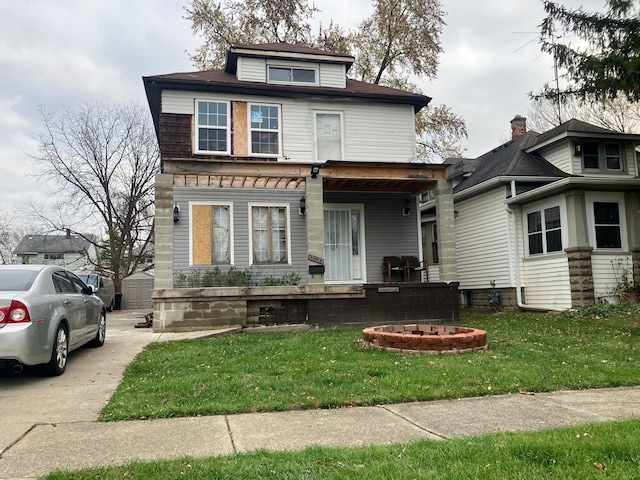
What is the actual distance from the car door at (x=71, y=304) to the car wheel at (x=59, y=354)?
0.19 metres

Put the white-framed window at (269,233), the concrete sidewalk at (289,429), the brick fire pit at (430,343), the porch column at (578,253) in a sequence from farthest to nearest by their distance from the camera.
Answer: the porch column at (578,253)
the white-framed window at (269,233)
the brick fire pit at (430,343)
the concrete sidewalk at (289,429)

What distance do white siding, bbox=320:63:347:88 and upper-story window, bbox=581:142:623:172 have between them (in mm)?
8211

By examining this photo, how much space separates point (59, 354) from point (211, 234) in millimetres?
6700

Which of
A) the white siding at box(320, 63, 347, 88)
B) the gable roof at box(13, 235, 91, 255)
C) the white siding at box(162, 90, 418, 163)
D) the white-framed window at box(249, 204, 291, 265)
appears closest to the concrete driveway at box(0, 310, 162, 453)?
the white-framed window at box(249, 204, 291, 265)

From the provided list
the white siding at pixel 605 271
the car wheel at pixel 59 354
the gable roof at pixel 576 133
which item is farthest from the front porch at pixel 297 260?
the gable roof at pixel 576 133

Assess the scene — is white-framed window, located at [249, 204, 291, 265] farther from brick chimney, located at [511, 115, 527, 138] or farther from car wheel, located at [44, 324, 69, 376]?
brick chimney, located at [511, 115, 527, 138]

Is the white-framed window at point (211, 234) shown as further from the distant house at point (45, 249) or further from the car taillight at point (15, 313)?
the distant house at point (45, 249)

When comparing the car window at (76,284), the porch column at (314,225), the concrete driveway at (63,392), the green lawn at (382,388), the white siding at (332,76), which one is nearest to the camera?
the green lawn at (382,388)

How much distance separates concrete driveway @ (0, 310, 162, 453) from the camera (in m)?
4.38

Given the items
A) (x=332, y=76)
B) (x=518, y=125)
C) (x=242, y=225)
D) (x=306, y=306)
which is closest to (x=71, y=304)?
(x=306, y=306)

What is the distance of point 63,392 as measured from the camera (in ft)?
17.9

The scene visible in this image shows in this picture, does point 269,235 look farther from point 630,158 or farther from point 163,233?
point 630,158

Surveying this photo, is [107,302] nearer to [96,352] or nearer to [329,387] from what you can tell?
[96,352]

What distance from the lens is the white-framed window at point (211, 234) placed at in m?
12.6
